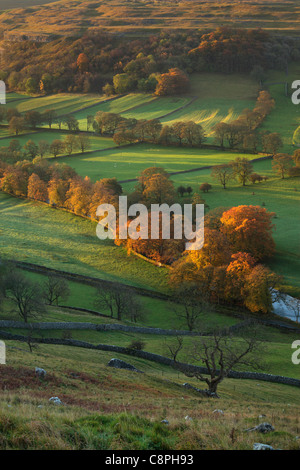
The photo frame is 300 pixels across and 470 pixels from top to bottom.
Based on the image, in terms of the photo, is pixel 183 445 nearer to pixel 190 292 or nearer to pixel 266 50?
pixel 190 292

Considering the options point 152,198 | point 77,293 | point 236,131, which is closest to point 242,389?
point 77,293

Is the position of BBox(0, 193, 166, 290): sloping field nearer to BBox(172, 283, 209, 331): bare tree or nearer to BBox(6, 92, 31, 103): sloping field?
BBox(172, 283, 209, 331): bare tree

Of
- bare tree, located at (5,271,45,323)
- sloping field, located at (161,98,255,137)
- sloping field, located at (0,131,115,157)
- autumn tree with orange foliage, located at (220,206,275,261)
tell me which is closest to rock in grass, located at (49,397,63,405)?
bare tree, located at (5,271,45,323)

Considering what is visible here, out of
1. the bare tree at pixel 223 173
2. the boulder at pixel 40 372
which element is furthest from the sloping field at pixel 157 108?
the boulder at pixel 40 372

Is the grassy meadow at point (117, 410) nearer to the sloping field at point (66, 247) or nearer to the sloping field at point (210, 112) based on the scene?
the sloping field at point (66, 247)

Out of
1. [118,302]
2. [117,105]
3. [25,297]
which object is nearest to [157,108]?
[117,105]

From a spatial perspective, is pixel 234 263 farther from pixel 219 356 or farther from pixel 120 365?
pixel 120 365
